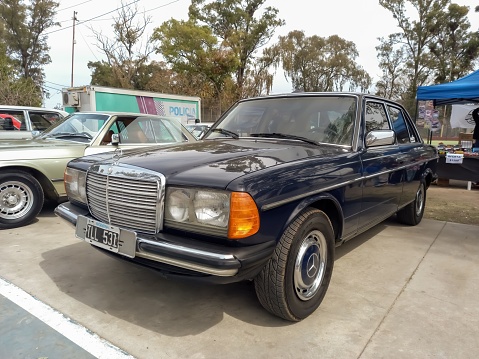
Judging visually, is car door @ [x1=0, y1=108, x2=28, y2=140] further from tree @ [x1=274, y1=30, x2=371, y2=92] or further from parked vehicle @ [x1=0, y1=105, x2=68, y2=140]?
tree @ [x1=274, y1=30, x2=371, y2=92]

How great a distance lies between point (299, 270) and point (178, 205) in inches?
39.1

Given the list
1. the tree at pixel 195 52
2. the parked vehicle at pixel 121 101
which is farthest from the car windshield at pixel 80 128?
the tree at pixel 195 52

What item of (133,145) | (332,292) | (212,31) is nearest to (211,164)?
(332,292)

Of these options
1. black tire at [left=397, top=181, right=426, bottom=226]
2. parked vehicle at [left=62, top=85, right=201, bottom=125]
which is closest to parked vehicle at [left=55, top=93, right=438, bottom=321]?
black tire at [left=397, top=181, right=426, bottom=226]

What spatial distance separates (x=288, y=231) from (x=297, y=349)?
29.4 inches

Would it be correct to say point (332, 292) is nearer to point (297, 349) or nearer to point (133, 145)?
point (297, 349)

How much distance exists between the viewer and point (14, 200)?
467 cm

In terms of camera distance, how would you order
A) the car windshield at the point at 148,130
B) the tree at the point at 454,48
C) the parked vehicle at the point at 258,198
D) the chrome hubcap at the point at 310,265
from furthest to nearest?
the tree at the point at 454,48, the car windshield at the point at 148,130, the chrome hubcap at the point at 310,265, the parked vehicle at the point at 258,198

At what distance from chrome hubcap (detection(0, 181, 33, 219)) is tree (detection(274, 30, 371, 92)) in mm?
44113

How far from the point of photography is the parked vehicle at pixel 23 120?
7249 millimetres

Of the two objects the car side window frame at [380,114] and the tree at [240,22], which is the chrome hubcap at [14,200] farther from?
the tree at [240,22]

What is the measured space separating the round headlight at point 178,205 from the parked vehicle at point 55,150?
327cm

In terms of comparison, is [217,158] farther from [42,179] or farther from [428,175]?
[428,175]

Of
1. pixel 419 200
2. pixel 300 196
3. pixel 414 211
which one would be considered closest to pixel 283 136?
pixel 300 196
